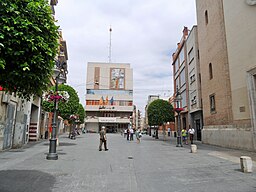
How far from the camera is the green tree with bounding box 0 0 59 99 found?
4.00m

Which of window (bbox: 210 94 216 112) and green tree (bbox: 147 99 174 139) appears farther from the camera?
green tree (bbox: 147 99 174 139)

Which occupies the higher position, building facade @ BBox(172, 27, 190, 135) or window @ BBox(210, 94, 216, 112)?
building facade @ BBox(172, 27, 190, 135)

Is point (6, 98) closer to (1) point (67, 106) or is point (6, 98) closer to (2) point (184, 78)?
(1) point (67, 106)

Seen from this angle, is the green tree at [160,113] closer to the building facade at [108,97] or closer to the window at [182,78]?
the window at [182,78]

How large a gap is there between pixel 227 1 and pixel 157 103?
1589 centimetres

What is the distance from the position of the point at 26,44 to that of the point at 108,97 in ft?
212

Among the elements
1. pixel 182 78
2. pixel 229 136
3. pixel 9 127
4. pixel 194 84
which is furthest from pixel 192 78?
pixel 9 127

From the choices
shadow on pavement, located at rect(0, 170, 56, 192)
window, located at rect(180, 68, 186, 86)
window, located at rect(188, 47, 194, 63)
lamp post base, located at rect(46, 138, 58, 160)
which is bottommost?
Answer: shadow on pavement, located at rect(0, 170, 56, 192)

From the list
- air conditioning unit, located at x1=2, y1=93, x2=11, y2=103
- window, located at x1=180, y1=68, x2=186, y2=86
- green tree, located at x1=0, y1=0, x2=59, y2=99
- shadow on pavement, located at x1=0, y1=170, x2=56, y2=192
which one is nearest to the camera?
green tree, located at x1=0, y1=0, x2=59, y2=99

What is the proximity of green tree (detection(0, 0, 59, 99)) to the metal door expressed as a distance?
381 inches

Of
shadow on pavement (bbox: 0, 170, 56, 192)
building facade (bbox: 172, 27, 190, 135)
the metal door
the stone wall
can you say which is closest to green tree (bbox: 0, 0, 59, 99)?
shadow on pavement (bbox: 0, 170, 56, 192)

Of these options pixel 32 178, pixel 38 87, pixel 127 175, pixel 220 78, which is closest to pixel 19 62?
pixel 38 87

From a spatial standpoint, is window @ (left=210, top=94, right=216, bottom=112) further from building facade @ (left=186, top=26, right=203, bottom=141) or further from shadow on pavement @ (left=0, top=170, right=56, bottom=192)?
shadow on pavement @ (left=0, top=170, right=56, bottom=192)

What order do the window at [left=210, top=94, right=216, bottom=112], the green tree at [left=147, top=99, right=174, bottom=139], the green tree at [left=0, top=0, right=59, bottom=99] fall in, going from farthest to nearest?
the green tree at [left=147, top=99, right=174, bottom=139] → the window at [left=210, top=94, right=216, bottom=112] → the green tree at [left=0, top=0, right=59, bottom=99]
